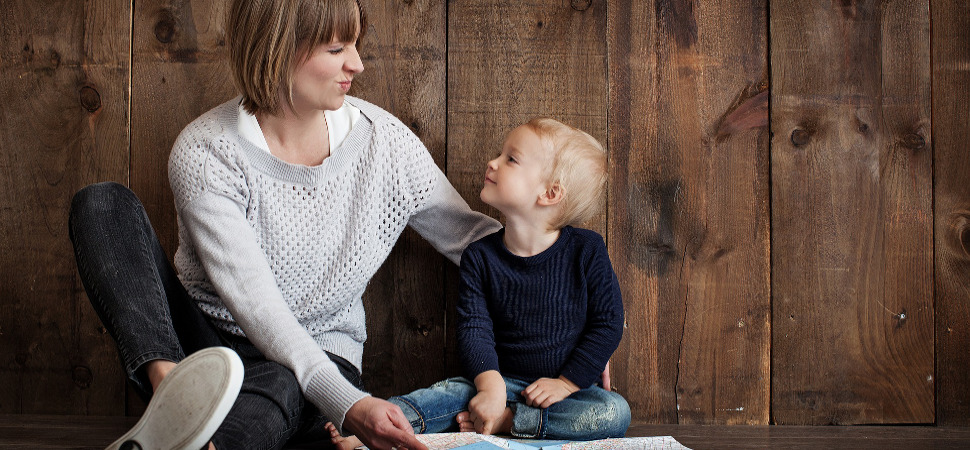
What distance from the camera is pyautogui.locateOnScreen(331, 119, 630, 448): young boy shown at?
1.21m

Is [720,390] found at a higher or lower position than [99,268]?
lower

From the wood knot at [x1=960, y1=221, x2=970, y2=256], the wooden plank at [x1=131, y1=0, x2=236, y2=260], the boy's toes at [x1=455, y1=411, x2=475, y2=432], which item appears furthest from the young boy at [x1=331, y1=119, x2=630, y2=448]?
the wood knot at [x1=960, y1=221, x2=970, y2=256]

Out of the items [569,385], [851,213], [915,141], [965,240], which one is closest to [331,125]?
[569,385]

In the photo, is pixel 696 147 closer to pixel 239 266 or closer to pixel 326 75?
pixel 326 75

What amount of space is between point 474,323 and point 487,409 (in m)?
0.15

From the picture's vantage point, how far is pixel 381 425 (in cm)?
92

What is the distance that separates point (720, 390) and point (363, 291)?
711 mm

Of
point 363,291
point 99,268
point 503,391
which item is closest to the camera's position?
point 99,268

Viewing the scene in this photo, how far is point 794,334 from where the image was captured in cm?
139

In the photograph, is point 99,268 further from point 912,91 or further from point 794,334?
Answer: point 912,91

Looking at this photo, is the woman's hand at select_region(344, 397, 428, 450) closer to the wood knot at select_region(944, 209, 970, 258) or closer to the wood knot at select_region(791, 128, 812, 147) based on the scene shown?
the wood knot at select_region(791, 128, 812, 147)

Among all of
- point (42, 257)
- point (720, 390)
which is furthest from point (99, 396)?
point (720, 390)

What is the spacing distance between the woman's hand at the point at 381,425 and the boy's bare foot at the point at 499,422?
27 cm

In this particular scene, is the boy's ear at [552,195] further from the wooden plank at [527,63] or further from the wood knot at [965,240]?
the wood knot at [965,240]
